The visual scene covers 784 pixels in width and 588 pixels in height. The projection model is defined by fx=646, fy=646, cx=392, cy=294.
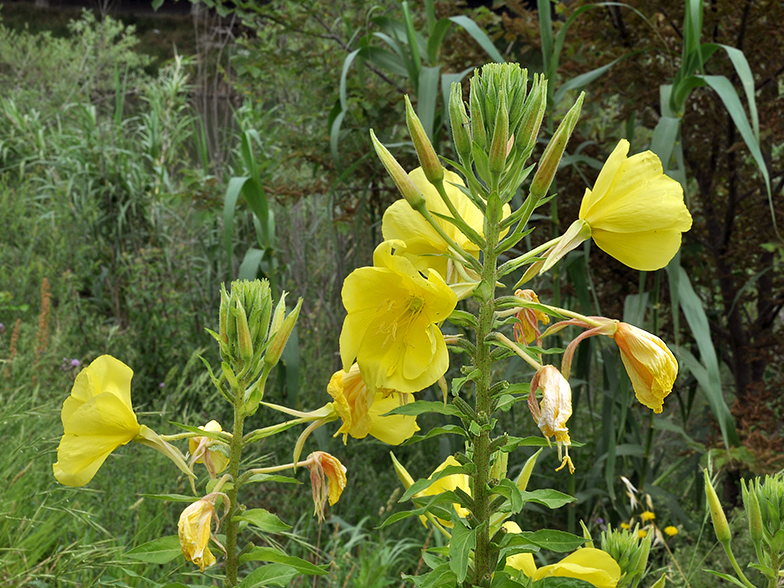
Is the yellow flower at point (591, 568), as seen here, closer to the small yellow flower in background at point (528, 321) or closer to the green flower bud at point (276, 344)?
the small yellow flower in background at point (528, 321)

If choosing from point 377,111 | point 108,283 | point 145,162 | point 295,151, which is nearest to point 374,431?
point 377,111

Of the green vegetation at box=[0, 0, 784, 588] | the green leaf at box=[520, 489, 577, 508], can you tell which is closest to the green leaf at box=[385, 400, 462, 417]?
the green leaf at box=[520, 489, 577, 508]

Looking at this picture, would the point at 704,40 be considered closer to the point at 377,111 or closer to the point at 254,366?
the point at 377,111

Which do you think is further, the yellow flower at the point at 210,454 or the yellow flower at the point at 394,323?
the yellow flower at the point at 210,454

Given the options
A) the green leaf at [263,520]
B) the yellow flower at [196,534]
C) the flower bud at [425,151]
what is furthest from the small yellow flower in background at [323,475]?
the flower bud at [425,151]

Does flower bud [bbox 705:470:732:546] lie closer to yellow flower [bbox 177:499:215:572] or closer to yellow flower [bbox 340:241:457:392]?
yellow flower [bbox 340:241:457:392]

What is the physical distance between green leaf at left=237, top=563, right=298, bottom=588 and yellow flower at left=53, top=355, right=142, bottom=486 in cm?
21

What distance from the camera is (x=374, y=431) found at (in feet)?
2.55

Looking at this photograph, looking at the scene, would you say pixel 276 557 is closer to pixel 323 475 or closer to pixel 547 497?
pixel 323 475

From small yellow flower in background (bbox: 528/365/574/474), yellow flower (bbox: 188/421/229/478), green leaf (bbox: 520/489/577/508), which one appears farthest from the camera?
yellow flower (bbox: 188/421/229/478)

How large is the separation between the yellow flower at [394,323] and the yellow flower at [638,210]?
0.21 m

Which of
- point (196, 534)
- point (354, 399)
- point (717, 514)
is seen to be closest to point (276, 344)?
point (354, 399)

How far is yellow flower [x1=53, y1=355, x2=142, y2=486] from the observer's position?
72cm

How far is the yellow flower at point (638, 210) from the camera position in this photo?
0.67 m
